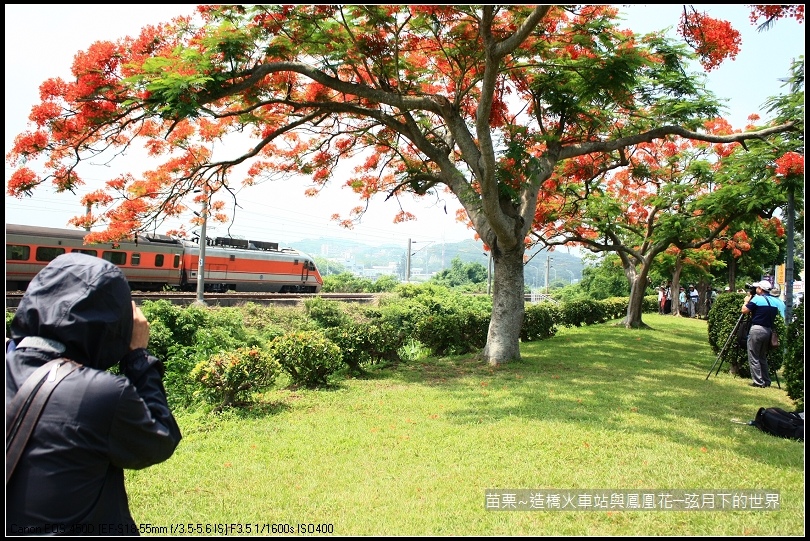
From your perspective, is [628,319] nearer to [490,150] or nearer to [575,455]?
[490,150]

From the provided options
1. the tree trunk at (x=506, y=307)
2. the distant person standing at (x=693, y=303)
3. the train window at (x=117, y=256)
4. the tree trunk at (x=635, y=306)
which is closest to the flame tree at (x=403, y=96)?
the tree trunk at (x=506, y=307)

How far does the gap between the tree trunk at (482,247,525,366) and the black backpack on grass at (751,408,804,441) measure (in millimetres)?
4768

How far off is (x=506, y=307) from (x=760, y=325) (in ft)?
13.1

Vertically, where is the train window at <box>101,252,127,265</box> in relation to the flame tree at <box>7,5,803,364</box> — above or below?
below

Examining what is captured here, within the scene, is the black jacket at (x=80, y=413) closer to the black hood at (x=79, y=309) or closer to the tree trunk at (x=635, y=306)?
the black hood at (x=79, y=309)

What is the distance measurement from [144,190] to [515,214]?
6485 mm

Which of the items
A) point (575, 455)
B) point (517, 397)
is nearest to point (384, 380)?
point (517, 397)

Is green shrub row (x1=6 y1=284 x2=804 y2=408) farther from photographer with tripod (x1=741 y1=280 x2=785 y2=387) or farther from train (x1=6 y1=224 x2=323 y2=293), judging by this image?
train (x1=6 y1=224 x2=323 y2=293)

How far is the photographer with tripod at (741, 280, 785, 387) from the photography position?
8430 millimetres

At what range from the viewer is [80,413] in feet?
5.55

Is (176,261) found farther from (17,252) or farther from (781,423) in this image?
(781,423)

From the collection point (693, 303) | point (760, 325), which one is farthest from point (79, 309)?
point (693, 303)

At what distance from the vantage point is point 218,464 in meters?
4.44

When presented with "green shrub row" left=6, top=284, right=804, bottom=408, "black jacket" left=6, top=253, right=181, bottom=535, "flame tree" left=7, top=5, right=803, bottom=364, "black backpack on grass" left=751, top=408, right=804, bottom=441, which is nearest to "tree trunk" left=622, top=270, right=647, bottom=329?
"green shrub row" left=6, top=284, right=804, bottom=408
